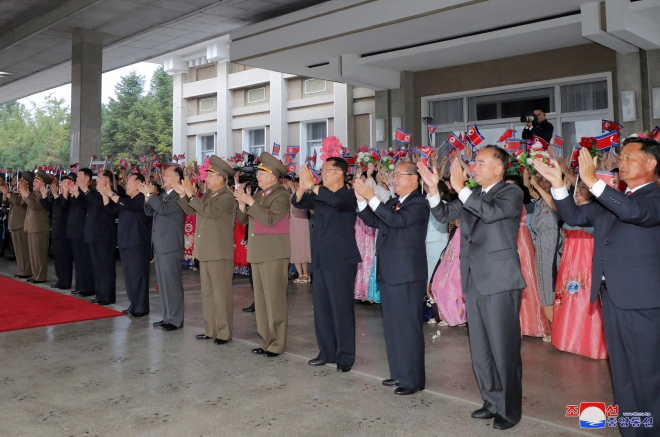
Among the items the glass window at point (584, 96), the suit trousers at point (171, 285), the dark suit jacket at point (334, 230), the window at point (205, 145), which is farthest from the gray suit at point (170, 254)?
the window at point (205, 145)

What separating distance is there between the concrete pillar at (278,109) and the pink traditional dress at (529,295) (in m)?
11.8

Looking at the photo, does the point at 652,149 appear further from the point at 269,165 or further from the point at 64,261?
the point at 64,261

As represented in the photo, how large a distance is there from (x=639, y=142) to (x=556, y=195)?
44cm

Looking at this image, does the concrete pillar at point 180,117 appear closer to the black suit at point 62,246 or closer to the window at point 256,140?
the window at point 256,140

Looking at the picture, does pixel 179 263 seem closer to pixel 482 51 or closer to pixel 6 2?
pixel 482 51

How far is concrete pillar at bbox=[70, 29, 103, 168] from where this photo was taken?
12148 mm

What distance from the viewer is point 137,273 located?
20.4ft

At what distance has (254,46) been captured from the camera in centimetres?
1060

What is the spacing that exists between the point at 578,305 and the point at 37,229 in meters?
7.03

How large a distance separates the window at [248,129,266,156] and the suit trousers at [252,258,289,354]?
1312cm

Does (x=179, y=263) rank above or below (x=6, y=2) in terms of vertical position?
below

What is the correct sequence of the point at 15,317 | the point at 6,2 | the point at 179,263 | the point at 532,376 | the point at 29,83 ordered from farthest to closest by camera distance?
the point at 29,83
the point at 6,2
the point at 15,317
the point at 179,263
the point at 532,376

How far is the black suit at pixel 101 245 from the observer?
6.93 metres

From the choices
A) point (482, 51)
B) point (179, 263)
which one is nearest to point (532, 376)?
point (179, 263)
